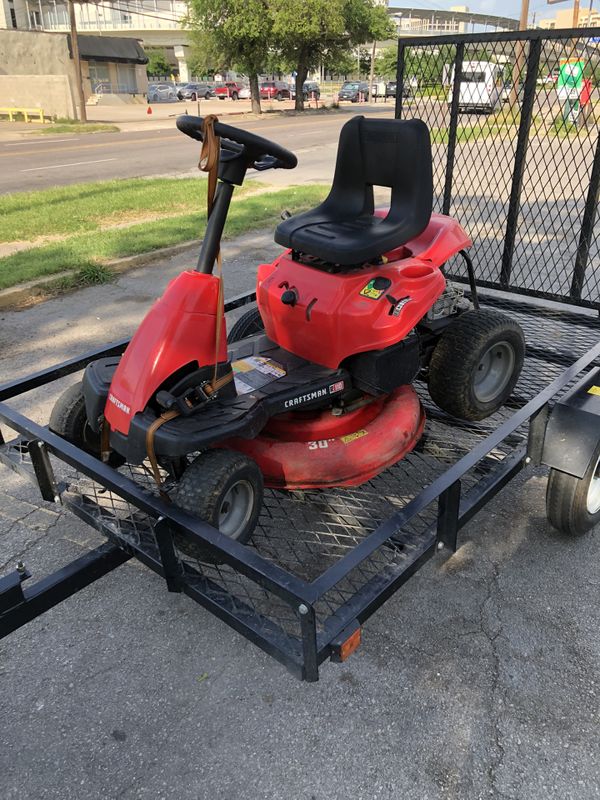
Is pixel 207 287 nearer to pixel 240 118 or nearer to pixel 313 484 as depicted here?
pixel 313 484

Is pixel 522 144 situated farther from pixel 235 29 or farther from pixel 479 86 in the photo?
pixel 235 29

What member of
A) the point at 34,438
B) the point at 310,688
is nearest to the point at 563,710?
the point at 310,688

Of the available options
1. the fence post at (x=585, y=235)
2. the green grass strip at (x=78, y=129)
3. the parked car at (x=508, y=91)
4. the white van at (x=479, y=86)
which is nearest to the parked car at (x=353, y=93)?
the green grass strip at (x=78, y=129)

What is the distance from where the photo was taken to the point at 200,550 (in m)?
2.13

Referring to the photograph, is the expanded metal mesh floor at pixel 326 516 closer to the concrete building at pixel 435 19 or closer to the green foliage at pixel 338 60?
the green foliage at pixel 338 60

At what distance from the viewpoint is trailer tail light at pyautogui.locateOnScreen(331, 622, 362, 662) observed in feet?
5.83

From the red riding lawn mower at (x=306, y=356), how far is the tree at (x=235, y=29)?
3095cm

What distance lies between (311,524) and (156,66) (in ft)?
241

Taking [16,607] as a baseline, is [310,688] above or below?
below

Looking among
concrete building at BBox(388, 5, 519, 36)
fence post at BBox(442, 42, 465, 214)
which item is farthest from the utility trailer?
concrete building at BBox(388, 5, 519, 36)

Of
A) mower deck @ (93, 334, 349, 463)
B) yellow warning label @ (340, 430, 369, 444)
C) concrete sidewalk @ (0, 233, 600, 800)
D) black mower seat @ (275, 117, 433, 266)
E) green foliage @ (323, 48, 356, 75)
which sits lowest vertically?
concrete sidewalk @ (0, 233, 600, 800)

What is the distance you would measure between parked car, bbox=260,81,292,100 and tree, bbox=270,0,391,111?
12103 mm

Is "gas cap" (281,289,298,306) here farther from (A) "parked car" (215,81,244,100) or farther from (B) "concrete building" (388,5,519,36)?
(B) "concrete building" (388,5,519,36)

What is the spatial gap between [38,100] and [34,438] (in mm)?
33812
